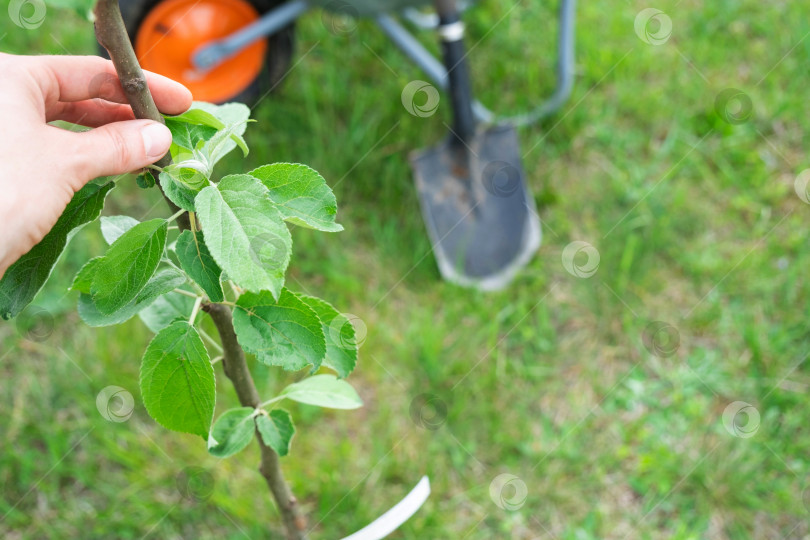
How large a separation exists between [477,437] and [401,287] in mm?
524

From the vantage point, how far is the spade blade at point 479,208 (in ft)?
7.03

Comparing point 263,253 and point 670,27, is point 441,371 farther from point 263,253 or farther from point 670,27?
point 670,27

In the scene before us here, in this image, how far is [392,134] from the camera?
2.32m

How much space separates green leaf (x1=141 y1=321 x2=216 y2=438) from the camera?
2.31ft

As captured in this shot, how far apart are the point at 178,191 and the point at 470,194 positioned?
1675 mm
